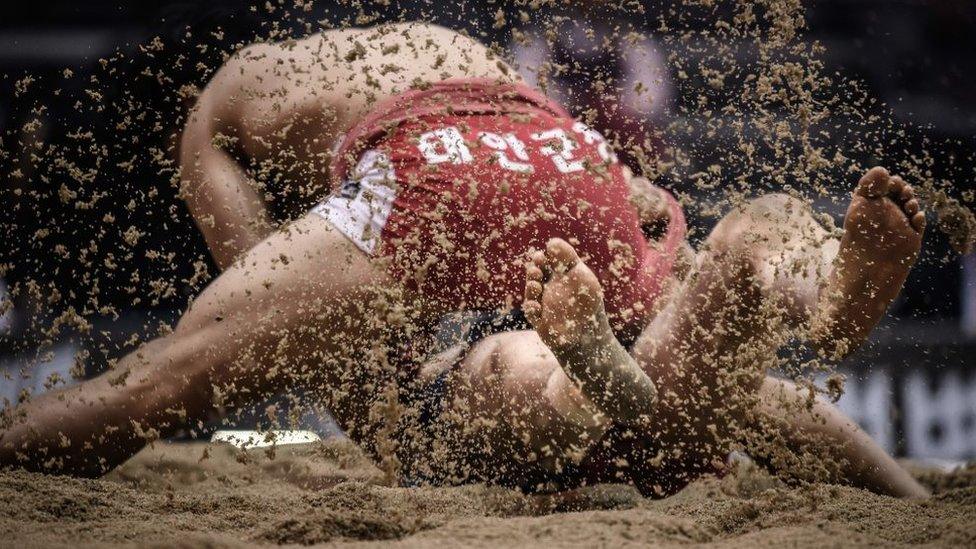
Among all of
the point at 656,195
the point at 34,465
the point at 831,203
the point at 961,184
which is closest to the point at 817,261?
the point at 656,195

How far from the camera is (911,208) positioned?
1.03 metres

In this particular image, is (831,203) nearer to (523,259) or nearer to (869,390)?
(869,390)

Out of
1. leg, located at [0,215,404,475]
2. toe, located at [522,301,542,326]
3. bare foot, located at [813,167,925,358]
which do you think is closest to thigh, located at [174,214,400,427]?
leg, located at [0,215,404,475]

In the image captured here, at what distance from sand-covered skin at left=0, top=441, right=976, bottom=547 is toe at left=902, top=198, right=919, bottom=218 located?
1.27 ft

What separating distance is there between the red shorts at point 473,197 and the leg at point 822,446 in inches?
13.0

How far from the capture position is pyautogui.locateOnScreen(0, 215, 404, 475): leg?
116 centimetres

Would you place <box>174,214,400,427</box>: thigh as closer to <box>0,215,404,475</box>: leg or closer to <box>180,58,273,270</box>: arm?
<box>0,215,404,475</box>: leg

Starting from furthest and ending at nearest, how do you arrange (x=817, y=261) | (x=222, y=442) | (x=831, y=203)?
(x=831, y=203)
(x=222, y=442)
(x=817, y=261)

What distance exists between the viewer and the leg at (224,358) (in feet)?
3.80

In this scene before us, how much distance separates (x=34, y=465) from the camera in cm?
116

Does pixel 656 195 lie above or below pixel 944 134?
below

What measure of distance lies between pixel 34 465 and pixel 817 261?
3.86 feet

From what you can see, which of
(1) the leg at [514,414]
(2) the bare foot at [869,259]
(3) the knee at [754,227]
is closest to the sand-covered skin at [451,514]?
(1) the leg at [514,414]

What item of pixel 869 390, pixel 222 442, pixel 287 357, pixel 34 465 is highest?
pixel 287 357
